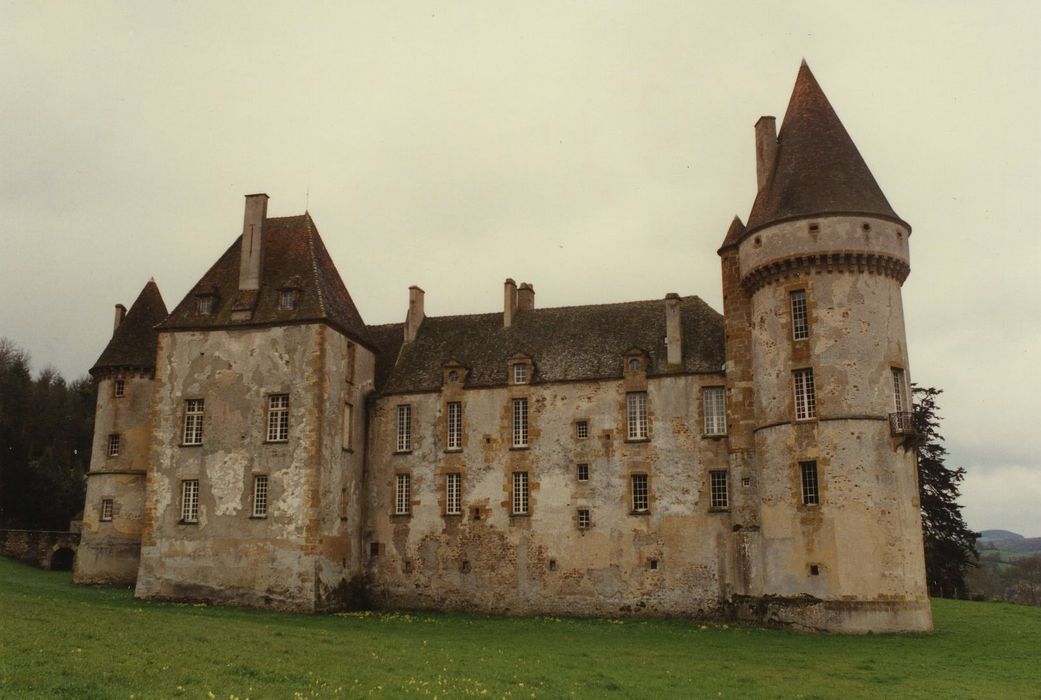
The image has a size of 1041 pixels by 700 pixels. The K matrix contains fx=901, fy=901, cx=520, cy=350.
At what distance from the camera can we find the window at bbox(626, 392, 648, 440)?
119ft

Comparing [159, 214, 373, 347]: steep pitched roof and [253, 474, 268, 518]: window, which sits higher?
[159, 214, 373, 347]: steep pitched roof

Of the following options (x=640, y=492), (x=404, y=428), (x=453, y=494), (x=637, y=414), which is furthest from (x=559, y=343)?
(x=453, y=494)

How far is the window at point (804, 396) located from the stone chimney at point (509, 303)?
14.2 metres

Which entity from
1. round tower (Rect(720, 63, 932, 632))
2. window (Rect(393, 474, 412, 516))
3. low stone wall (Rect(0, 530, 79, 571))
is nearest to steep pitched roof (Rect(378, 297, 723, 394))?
window (Rect(393, 474, 412, 516))

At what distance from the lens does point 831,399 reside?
30672mm

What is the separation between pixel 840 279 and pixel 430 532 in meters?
19.1

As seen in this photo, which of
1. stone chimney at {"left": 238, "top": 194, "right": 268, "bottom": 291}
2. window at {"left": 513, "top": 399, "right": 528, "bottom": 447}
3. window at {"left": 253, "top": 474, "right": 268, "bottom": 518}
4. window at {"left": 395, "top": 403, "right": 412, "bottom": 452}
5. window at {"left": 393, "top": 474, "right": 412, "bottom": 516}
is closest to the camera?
window at {"left": 253, "top": 474, "right": 268, "bottom": 518}

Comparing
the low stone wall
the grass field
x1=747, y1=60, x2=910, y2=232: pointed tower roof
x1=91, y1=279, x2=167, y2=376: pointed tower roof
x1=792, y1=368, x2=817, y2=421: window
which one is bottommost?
the grass field

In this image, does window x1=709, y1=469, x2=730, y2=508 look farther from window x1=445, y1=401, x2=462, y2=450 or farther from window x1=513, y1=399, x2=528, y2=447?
window x1=445, y1=401, x2=462, y2=450

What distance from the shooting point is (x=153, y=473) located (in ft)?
121

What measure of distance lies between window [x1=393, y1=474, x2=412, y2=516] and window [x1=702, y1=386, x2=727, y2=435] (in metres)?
12.8

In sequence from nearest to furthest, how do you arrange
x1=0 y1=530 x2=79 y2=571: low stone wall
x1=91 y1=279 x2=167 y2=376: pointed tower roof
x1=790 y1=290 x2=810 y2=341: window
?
x1=790 y1=290 x2=810 y2=341: window, x1=91 y1=279 x2=167 y2=376: pointed tower roof, x1=0 y1=530 x2=79 y2=571: low stone wall

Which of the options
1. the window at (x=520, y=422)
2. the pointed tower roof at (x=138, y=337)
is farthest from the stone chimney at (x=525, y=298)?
the pointed tower roof at (x=138, y=337)

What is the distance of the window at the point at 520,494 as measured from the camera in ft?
121
